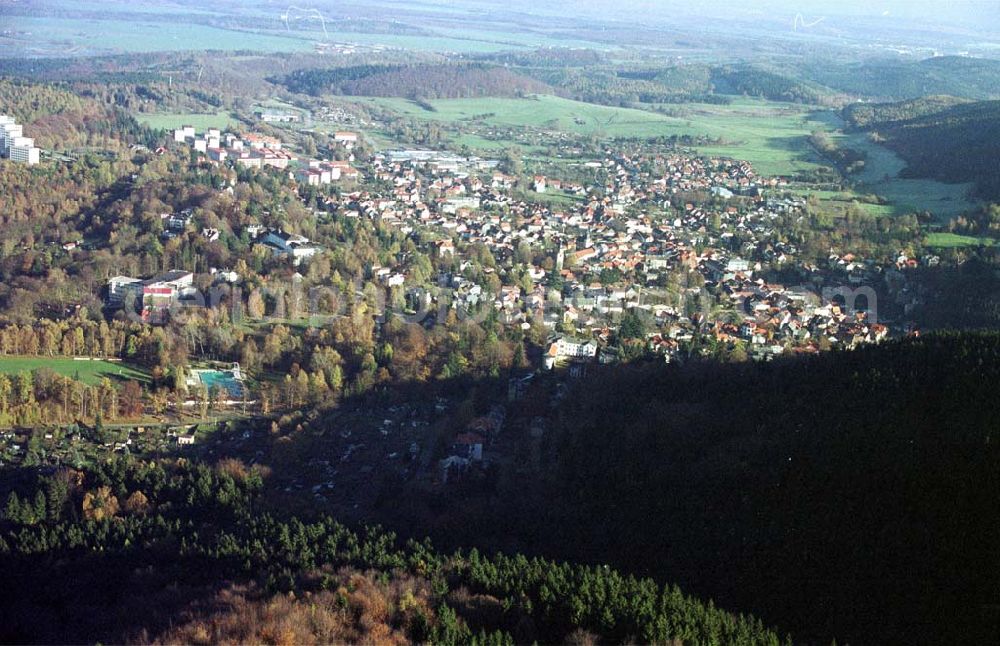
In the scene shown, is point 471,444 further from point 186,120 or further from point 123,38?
point 123,38

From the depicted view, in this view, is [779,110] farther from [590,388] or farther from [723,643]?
[723,643]

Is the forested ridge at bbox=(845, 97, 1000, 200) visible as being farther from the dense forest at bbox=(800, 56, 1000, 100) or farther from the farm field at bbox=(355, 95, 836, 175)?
the dense forest at bbox=(800, 56, 1000, 100)

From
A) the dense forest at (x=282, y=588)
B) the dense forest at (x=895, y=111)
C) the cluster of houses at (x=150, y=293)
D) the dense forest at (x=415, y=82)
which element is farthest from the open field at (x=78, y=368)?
the dense forest at (x=415, y=82)

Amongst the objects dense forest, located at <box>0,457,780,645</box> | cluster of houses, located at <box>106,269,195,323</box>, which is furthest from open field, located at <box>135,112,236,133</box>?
dense forest, located at <box>0,457,780,645</box>

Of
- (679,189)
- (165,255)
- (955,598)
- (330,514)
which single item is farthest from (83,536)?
(679,189)

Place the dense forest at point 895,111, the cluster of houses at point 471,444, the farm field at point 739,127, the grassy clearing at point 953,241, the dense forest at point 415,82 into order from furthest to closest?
the dense forest at point 415,82 → the dense forest at point 895,111 → the farm field at point 739,127 → the grassy clearing at point 953,241 → the cluster of houses at point 471,444

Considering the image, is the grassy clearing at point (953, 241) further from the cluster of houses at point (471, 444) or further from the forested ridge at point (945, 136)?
the cluster of houses at point (471, 444)

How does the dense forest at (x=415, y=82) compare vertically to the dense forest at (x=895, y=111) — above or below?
below
